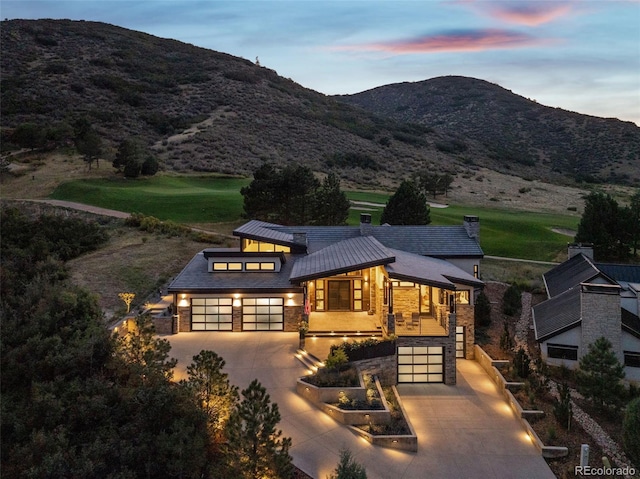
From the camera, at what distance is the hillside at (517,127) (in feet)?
329

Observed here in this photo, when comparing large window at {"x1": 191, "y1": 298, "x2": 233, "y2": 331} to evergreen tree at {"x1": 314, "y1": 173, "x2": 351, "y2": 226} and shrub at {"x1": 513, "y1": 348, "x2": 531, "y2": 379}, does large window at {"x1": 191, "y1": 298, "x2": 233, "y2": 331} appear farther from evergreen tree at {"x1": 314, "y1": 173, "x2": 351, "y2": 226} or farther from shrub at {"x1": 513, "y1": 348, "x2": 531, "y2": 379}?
evergreen tree at {"x1": 314, "y1": 173, "x2": 351, "y2": 226}

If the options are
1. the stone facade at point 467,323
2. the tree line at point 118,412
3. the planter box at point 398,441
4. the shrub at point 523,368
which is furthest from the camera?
the stone facade at point 467,323

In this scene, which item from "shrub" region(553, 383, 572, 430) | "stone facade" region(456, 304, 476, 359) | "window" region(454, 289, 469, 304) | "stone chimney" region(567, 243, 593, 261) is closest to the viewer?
"shrub" region(553, 383, 572, 430)

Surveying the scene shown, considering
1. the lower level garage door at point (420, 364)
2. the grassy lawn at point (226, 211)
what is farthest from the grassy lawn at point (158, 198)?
the lower level garage door at point (420, 364)

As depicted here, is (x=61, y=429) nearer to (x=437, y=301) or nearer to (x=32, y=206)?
(x=437, y=301)

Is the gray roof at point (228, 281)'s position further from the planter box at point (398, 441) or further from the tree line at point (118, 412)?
the planter box at point (398, 441)

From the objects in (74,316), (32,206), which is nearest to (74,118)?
(32,206)

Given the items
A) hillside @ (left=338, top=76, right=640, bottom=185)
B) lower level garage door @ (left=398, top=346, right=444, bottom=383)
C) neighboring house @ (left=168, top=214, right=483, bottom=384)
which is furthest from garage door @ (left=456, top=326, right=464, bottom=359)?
hillside @ (left=338, top=76, right=640, bottom=185)

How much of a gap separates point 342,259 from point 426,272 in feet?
13.0

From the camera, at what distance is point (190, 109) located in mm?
82250

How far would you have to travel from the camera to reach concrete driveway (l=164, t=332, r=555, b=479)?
13.0 metres

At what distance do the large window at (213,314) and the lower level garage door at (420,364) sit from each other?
8.60 meters

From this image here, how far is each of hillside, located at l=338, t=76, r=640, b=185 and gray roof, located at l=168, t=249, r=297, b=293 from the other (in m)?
77.2

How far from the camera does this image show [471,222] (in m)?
27.9
